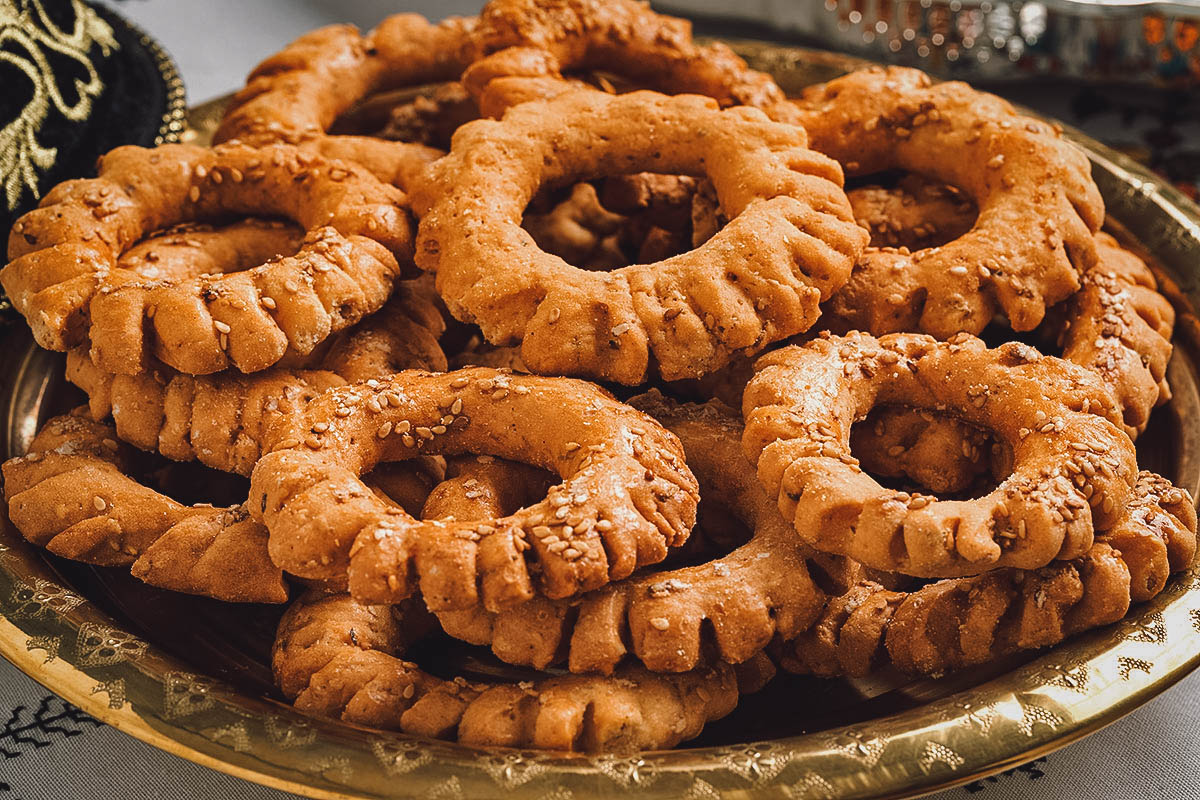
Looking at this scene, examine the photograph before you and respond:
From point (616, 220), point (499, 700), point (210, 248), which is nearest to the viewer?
point (499, 700)

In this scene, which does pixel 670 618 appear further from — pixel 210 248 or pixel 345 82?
pixel 345 82

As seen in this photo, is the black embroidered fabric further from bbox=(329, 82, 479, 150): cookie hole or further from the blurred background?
the blurred background

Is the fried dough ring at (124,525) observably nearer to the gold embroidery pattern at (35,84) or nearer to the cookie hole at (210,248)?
the cookie hole at (210,248)

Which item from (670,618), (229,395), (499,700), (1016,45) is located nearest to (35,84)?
(229,395)

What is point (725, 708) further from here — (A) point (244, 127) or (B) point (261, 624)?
(A) point (244, 127)

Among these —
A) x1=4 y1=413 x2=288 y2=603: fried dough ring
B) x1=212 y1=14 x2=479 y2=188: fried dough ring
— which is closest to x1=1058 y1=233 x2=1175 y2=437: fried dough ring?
x1=212 y1=14 x2=479 y2=188: fried dough ring

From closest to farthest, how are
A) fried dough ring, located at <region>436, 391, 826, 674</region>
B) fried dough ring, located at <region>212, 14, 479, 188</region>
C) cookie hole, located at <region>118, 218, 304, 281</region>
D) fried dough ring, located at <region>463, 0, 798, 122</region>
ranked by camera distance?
1. fried dough ring, located at <region>436, 391, 826, 674</region>
2. cookie hole, located at <region>118, 218, 304, 281</region>
3. fried dough ring, located at <region>212, 14, 479, 188</region>
4. fried dough ring, located at <region>463, 0, 798, 122</region>

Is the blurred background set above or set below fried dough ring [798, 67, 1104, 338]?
below

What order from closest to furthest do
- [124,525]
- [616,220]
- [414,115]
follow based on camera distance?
[124,525] → [616,220] → [414,115]
